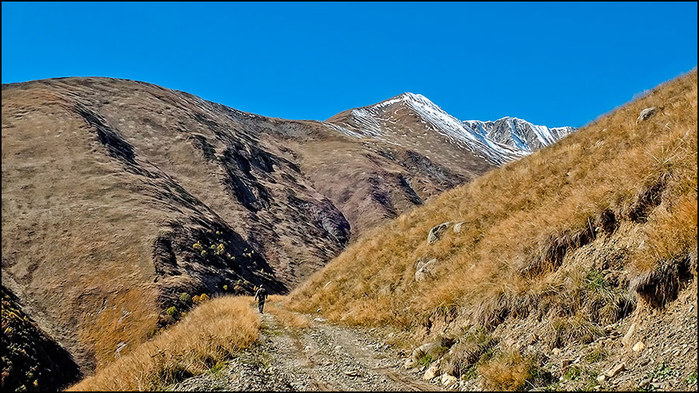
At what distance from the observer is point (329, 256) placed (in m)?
57.9

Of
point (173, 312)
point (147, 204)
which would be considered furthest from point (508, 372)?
point (147, 204)

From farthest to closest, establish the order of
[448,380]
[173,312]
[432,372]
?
[173,312] < [432,372] < [448,380]

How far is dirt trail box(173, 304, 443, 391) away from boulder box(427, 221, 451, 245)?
4799 millimetres

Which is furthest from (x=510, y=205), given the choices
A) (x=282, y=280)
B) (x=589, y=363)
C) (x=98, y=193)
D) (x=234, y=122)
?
(x=234, y=122)

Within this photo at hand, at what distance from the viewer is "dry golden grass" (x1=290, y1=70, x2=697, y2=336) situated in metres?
7.57

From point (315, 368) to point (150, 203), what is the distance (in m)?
38.7

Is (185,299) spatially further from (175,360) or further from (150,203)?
(175,360)

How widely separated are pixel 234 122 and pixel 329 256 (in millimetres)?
52209

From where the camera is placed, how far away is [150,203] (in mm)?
42281

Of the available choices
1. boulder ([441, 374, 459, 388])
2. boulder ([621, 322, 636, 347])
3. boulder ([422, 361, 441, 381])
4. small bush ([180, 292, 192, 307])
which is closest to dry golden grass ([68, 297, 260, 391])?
boulder ([422, 361, 441, 381])

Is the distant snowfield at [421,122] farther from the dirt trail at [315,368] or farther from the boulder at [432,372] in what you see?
the boulder at [432,372]

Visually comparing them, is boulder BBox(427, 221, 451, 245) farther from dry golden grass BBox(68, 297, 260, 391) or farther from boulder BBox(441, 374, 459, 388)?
boulder BBox(441, 374, 459, 388)

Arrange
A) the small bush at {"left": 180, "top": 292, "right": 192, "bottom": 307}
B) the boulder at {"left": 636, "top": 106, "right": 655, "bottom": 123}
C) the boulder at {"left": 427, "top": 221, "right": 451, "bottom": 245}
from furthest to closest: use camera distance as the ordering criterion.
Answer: the small bush at {"left": 180, "top": 292, "right": 192, "bottom": 307}, the boulder at {"left": 427, "top": 221, "right": 451, "bottom": 245}, the boulder at {"left": 636, "top": 106, "right": 655, "bottom": 123}

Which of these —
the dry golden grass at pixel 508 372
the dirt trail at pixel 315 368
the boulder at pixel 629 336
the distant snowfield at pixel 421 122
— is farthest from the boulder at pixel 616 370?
the distant snowfield at pixel 421 122
